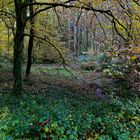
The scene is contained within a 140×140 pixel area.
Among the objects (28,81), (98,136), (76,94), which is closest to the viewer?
(98,136)

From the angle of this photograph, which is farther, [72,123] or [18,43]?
[18,43]

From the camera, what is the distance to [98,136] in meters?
7.28

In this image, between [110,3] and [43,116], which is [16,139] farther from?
[110,3]

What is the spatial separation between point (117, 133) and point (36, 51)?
66.9ft

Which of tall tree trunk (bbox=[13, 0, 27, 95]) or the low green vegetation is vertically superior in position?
tall tree trunk (bbox=[13, 0, 27, 95])

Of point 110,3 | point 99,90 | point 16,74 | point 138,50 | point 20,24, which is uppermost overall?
point 110,3

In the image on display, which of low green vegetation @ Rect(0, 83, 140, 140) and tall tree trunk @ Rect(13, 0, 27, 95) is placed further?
tall tree trunk @ Rect(13, 0, 27, 95)

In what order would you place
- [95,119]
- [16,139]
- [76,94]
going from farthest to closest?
[76,94] < [95,119] < [16,139]

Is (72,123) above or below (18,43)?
below

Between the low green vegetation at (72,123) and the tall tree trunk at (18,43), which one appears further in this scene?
the tall tree trunk at (18,43)

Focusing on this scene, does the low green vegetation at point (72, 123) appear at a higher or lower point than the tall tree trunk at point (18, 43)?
lower

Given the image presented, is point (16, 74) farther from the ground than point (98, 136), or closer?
farther from the ground

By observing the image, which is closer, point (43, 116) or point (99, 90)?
point (43, 116)

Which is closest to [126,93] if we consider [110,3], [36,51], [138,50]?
[110,3]
